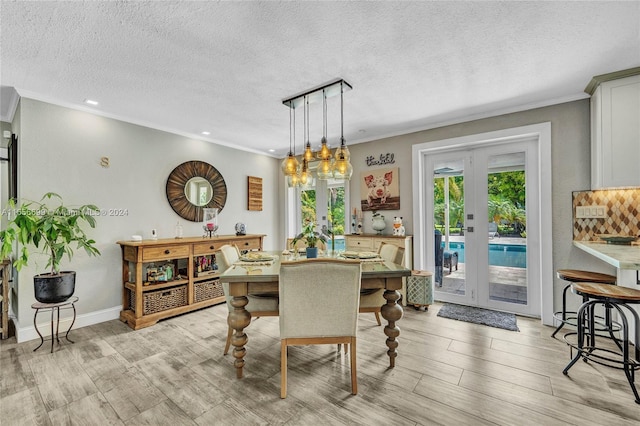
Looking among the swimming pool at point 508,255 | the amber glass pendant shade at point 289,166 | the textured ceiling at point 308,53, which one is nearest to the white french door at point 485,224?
the swimming pool at point 508,255

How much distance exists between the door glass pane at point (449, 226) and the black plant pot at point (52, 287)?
13.8 ft

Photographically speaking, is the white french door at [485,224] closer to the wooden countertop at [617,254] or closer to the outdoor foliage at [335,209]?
the wooden countertop at [617,254]

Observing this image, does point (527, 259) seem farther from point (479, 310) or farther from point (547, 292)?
point (479, 310)

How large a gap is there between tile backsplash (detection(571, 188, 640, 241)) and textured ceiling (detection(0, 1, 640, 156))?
1.03 metres

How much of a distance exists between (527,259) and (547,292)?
1.38 feet

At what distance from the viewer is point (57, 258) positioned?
2613 mm

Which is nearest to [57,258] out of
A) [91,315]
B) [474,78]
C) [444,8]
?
[91,315]

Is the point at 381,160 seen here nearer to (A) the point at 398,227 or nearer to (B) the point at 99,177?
(A) the point at 398,227

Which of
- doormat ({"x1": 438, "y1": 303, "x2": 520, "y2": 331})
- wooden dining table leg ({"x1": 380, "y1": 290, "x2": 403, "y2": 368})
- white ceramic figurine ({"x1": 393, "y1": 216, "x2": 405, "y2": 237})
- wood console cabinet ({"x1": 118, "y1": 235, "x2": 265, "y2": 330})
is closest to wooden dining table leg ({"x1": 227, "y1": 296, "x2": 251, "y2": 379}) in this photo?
wooden dining table leg ({"x1": 380, "y1": 290, "x2": 403, "y2": 368})

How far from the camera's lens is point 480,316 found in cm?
331

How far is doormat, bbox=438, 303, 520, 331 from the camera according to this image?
308 cm

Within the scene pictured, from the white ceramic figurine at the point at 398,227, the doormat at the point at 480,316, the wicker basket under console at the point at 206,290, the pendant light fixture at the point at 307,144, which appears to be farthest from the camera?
the white ceramic figurine at the point at 398,227

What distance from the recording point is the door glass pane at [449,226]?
3803 mm

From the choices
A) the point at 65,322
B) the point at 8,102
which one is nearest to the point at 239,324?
the point at 65,322
